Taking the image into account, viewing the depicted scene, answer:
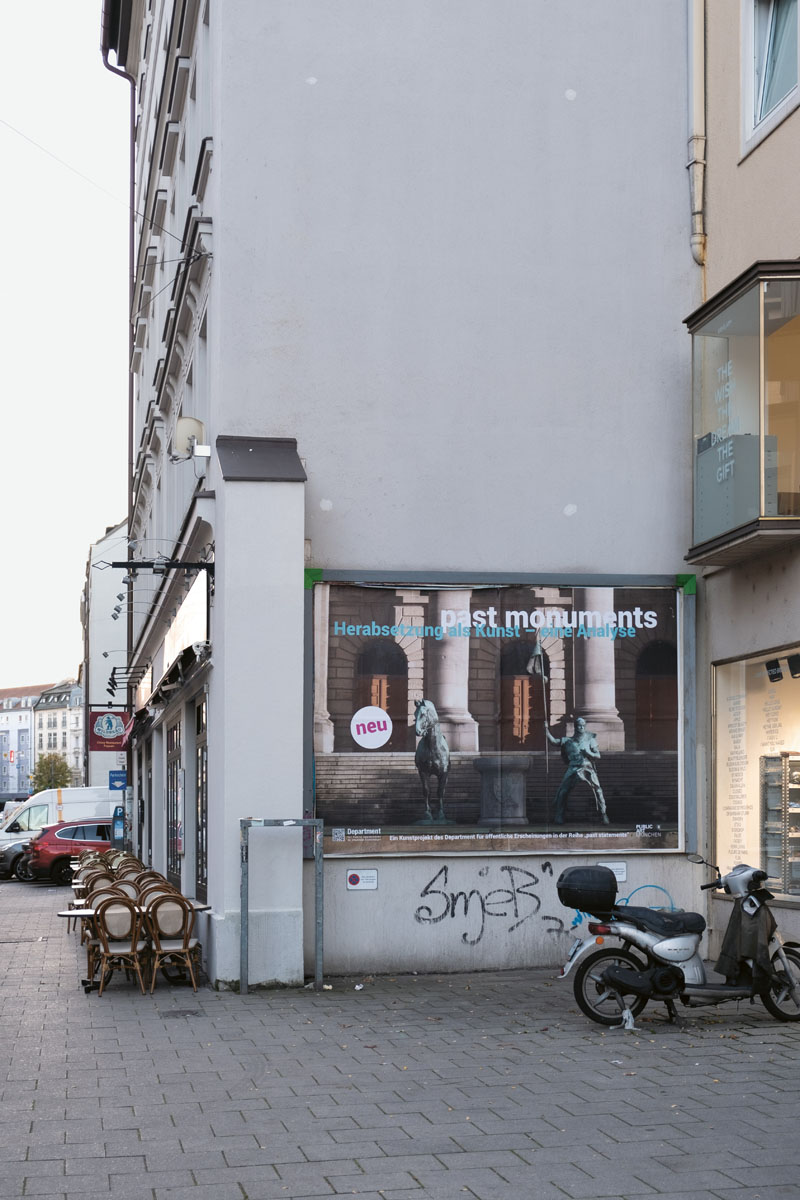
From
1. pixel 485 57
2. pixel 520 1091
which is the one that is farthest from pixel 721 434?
pixel 520 1091

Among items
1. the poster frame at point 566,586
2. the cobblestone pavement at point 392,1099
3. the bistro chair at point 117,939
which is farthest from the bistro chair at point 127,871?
the cobblestone pavement at point 392,1099

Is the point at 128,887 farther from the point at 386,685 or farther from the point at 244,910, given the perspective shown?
the point at 386,685

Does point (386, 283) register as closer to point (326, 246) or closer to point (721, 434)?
point (326, 246)

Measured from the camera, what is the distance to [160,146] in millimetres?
22547

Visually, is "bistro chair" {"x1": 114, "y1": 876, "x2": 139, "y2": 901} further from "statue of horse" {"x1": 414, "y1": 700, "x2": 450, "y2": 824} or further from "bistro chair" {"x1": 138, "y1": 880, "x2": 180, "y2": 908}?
"statue of horse" {"x1": 414, "y1": 700, "x2": 450, "y2": 824}

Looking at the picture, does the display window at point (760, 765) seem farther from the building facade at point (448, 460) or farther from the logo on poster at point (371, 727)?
the logo on poster at point (371, 727)

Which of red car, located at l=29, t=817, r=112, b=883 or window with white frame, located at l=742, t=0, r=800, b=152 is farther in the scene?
red car, located at l=29, t=817, r=112, b=883

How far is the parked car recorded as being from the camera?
36219 mm

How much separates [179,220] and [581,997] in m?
13.6

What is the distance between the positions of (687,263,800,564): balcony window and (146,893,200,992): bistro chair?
568 centimetres

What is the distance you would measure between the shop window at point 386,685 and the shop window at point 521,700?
3.16 feet

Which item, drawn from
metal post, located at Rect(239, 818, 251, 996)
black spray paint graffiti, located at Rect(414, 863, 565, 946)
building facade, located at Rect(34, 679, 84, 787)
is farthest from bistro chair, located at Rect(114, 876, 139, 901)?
building facade, located at Rect(34, 679, 84, 787)

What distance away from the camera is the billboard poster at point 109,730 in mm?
35406

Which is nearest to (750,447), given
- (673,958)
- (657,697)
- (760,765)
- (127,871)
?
(657,697)
